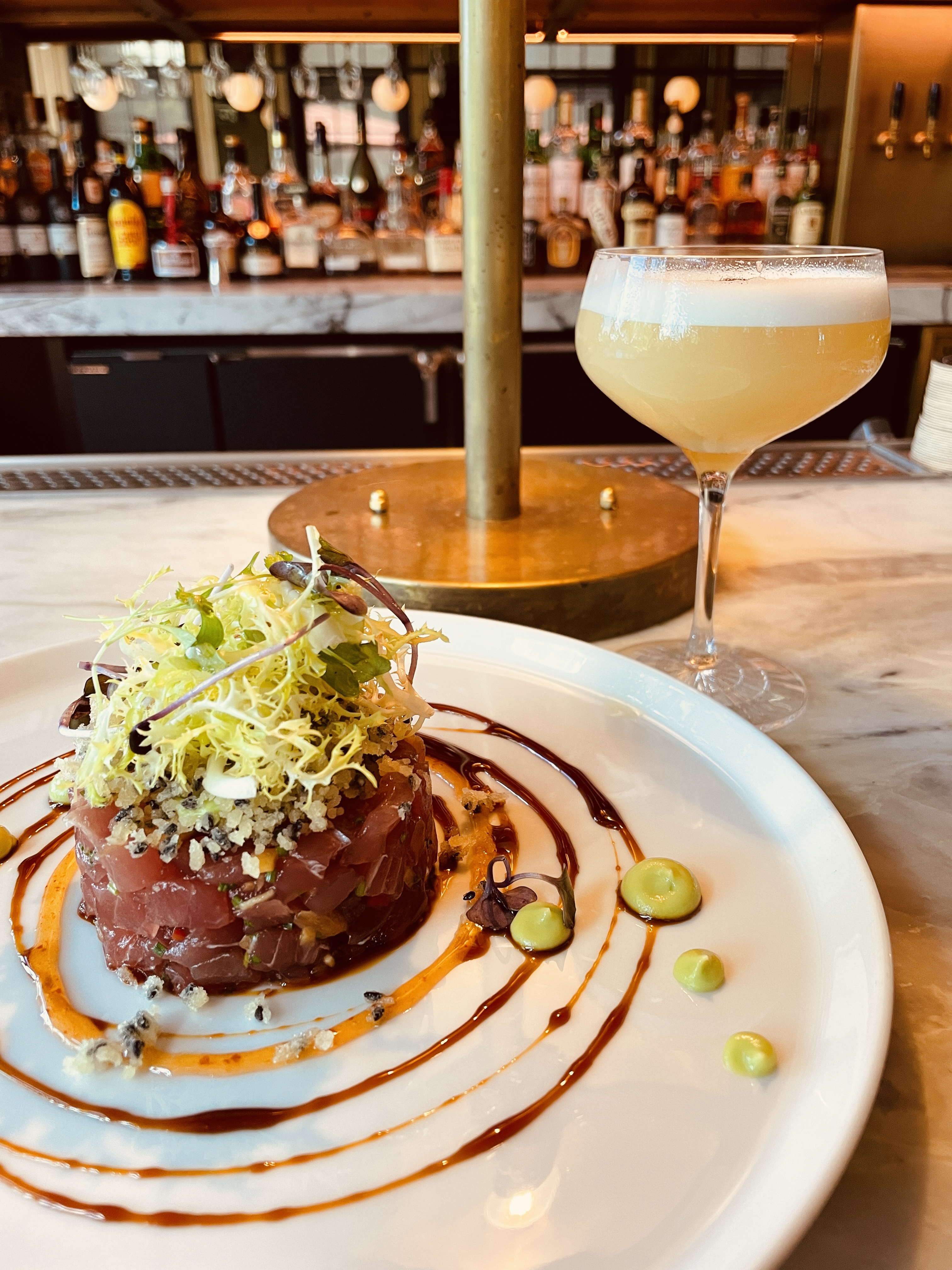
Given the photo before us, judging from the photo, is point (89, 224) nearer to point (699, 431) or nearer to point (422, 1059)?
point (699, 431)

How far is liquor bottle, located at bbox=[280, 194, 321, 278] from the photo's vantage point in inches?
137

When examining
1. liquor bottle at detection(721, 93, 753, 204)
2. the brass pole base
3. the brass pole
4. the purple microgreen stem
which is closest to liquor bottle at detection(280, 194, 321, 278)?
liquor bottle at detection(721, 93, 753, 204)

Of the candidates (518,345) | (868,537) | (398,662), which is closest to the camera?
(398,662)

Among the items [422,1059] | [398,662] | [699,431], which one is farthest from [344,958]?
[699,431]

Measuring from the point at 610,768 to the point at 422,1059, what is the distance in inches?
12.5

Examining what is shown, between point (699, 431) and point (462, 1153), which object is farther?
point (699, 431)

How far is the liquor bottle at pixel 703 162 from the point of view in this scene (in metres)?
3.64

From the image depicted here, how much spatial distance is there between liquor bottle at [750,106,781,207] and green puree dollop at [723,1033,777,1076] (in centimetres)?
384

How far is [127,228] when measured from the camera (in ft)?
11.3

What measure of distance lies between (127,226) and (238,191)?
45cm

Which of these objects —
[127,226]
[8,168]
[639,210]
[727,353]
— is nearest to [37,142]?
[8,168]

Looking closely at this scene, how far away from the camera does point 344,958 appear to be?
654 mm

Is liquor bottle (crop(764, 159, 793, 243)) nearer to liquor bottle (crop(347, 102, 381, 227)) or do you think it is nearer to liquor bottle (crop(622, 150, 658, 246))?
liquor bottle (crop(622, 150, 658, 246))

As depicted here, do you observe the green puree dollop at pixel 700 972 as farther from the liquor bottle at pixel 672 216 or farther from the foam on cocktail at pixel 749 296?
the liquor bottle at pixel 672 216
